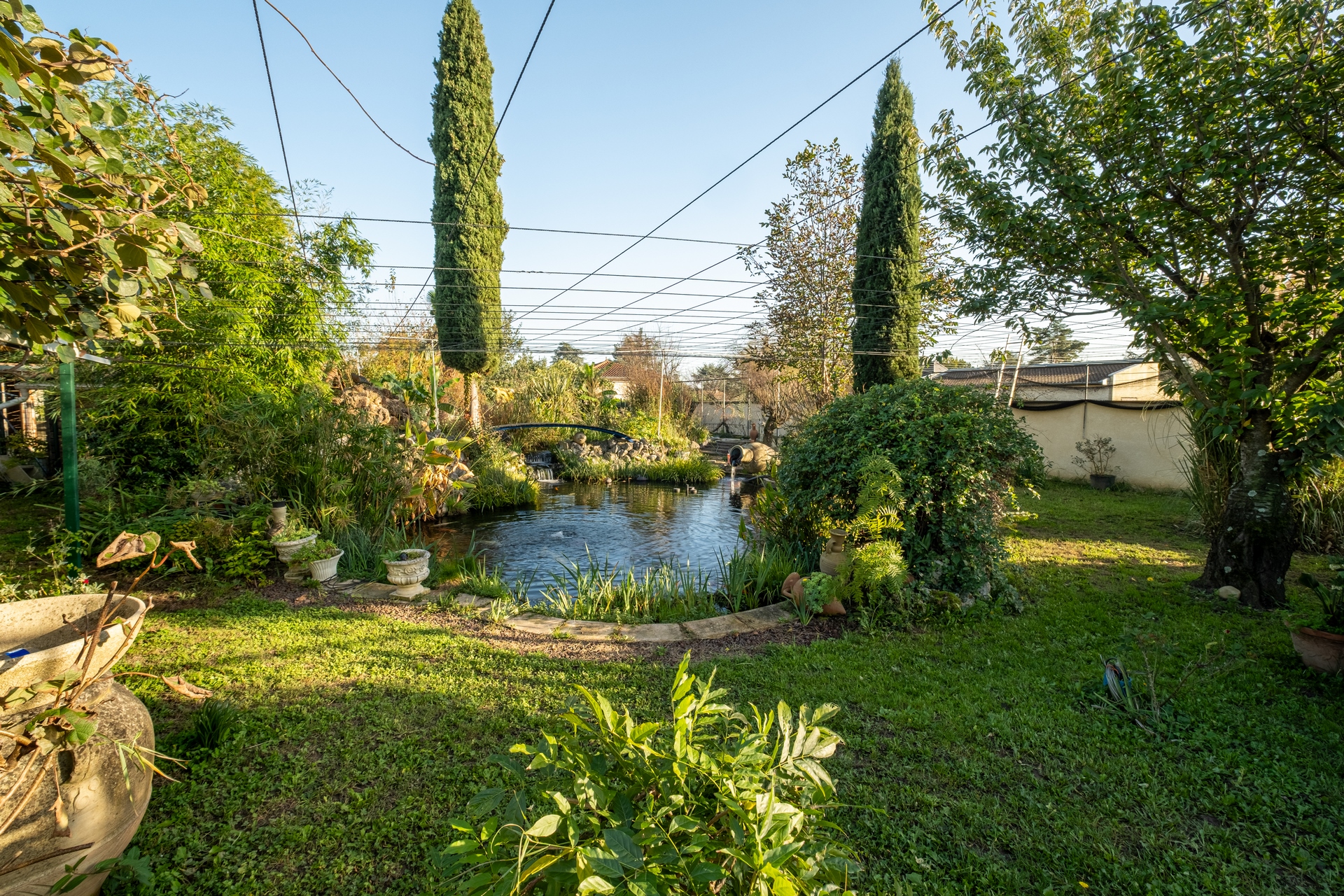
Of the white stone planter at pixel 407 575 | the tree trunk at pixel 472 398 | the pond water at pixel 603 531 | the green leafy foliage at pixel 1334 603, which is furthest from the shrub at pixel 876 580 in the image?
the tree trunk at pixel 472 398

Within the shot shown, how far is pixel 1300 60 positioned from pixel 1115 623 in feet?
11.6

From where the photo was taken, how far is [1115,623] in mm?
3846

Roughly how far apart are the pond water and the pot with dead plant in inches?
138

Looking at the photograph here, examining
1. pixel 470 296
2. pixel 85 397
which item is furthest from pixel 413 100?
pixel 470 296

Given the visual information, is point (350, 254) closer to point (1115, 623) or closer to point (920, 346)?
point (1115, 623)

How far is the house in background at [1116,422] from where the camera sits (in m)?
9.17

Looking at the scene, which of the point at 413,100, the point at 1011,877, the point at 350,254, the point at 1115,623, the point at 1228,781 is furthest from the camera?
the point at 350,254

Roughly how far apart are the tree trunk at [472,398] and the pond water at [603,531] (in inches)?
115

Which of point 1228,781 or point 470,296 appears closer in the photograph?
point 1228,781

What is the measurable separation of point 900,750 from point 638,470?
11.1 m

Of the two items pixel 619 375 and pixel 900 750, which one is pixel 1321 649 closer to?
pixel 900 750

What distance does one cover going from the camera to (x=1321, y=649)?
304 centimetres

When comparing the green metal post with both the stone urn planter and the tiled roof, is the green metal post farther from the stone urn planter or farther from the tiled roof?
the tiled roof

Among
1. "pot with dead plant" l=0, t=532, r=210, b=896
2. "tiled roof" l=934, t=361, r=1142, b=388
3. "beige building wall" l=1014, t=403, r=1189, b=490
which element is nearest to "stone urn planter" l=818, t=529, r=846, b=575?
"pot with dead plant" l=0, t=532, r=210, b=896
